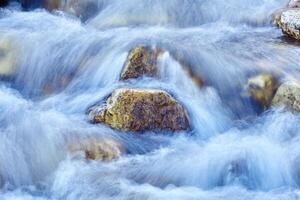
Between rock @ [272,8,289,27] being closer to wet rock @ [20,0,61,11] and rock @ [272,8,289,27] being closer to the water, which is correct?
the water

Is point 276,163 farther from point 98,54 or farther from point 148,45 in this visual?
point 98,54

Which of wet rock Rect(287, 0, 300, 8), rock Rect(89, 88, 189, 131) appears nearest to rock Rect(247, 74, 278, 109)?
rock Rect(89, 88, 189, 131)

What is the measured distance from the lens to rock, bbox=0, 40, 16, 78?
7934 mm

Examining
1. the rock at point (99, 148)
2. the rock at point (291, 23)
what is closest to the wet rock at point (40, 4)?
the rock at point (291, 23)

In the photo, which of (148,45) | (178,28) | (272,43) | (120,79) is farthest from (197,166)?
(178,28)

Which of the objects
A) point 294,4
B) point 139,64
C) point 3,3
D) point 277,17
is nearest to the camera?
point 139,64

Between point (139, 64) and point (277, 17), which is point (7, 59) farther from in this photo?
point (277, 17)

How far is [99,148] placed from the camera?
598 cm

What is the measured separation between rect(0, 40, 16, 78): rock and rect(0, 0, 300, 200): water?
46 mm

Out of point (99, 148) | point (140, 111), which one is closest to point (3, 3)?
point (140, 111)

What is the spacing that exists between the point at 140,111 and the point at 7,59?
2.72 meters

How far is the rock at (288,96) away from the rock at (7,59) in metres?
3.65

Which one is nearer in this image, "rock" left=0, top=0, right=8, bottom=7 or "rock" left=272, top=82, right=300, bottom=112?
"rock" left=272, top=82, right=300, bottom=112

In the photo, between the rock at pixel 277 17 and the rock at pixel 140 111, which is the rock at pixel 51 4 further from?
the rock at pixel 140 111
